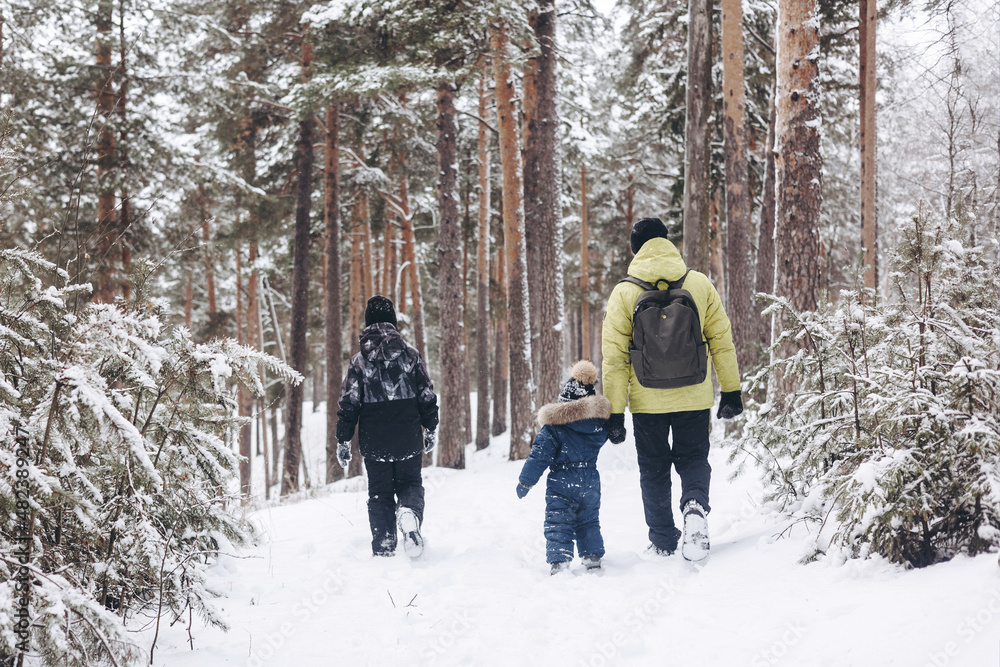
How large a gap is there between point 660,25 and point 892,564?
41.5 feet

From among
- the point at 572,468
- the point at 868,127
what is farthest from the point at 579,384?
the point at 868,127

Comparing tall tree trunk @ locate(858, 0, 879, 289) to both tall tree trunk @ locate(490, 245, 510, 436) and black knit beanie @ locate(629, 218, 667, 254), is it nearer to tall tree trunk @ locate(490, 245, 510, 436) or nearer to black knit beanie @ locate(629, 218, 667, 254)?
black knit beanie @ locate(629, 218, 667, 254)

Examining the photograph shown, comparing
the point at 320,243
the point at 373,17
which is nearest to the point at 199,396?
the point at 373,17

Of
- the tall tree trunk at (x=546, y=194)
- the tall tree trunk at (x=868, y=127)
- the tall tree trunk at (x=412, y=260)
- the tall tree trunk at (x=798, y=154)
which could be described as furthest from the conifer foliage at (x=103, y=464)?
the tall tree trunk at (x=412, y=260)

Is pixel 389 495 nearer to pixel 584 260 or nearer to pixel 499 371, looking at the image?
pixel 499 371

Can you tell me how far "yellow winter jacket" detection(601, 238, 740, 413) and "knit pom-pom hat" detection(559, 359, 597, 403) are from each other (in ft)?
0.53

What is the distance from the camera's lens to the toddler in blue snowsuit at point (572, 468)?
171 inches

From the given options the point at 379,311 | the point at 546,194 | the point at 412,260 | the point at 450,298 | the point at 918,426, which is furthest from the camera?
the point at 412,260

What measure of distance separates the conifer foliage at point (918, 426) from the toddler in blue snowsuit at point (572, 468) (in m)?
1.31

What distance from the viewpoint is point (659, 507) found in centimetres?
429

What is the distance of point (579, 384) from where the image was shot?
4488 millimetres

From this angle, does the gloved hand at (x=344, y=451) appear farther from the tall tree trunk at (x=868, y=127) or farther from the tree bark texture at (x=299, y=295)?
the tall tree trunk at (x=868, y=127)

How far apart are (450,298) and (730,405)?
887 centimetres

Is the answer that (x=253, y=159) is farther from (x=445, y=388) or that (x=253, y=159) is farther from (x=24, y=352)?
(x=24, y=352)
